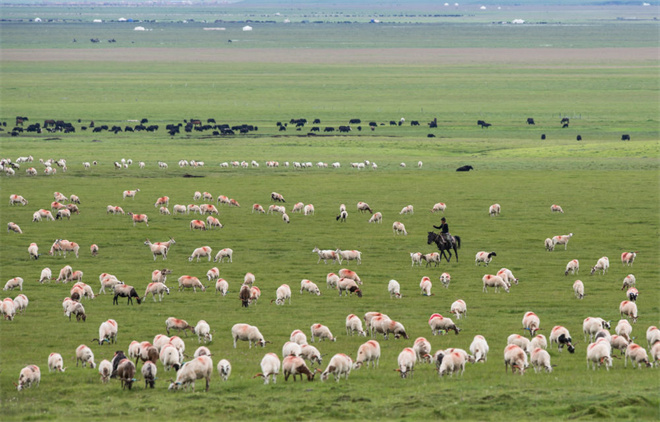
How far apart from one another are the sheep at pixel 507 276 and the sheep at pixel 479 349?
8228 millimetres

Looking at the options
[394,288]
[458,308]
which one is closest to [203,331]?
[458,308]

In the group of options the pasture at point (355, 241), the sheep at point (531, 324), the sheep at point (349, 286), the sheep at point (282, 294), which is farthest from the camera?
the sheep at point (349, 286)

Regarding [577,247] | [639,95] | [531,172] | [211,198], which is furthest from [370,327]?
[639,95]

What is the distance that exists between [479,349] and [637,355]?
9.89ft

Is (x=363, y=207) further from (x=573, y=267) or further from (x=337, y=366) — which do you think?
(x=337, y=366)

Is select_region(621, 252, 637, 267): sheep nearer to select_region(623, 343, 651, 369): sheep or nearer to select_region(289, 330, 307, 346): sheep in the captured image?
select_region(623, 343, 651, 369): sheep

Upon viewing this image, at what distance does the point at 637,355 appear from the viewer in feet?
55.4

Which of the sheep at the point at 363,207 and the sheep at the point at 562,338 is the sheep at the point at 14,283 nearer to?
the sheep at the point at 562,338

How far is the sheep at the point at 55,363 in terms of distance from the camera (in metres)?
17.1

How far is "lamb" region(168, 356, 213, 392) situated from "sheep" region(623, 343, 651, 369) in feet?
26.4

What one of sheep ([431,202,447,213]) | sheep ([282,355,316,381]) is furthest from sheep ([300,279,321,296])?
sheep ([431,202,447,213])

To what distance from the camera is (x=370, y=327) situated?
20.1 metres

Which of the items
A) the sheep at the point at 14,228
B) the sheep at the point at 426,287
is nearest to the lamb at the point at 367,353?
the sheep at the point at 426,287

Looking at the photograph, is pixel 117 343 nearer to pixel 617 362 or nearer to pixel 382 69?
pixel 617 362
